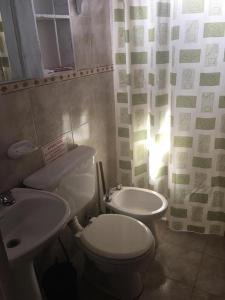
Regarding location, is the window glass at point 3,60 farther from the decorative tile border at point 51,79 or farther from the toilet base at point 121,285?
the toilet base at point 121,285

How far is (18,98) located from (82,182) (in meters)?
0.58

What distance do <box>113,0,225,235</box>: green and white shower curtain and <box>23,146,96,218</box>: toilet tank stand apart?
550 millimetres

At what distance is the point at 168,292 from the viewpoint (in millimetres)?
1646

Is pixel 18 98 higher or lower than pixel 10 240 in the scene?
higher

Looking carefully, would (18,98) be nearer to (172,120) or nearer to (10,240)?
(10,240)

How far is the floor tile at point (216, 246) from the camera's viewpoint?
75.4 inches

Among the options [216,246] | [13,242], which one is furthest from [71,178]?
[216,246]

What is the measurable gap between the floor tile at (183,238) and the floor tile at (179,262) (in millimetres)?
43

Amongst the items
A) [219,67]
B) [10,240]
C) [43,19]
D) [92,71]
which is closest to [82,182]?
[10,240]

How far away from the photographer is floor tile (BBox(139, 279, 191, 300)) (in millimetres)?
1614

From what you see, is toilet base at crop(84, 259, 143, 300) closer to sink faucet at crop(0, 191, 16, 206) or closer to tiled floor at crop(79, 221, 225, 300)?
tiled floor at crop(79, 221, 225, 300)

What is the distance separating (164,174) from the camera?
211cm

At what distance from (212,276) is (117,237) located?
2.49 feet

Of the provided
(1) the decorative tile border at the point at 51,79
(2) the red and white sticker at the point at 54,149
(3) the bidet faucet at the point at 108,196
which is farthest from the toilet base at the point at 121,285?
(1) the decorative tile border at the point at 51,79
